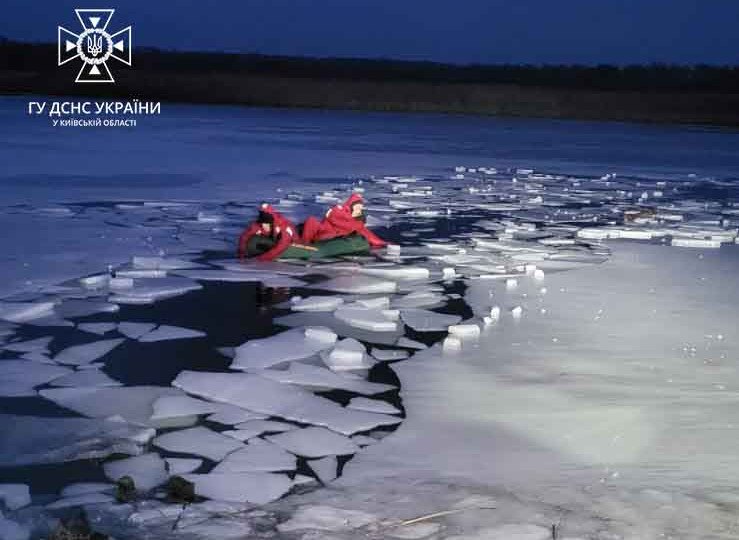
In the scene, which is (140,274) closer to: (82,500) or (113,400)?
(113,400)

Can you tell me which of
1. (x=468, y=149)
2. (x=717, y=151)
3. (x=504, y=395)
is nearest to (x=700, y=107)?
(x=717, y=151)

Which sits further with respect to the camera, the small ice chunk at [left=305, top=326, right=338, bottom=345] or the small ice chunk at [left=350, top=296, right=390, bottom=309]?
the small ice chunk at [left=350, top=296, right=390, bottom=309]

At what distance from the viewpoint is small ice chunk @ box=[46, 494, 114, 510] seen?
10.4 feet

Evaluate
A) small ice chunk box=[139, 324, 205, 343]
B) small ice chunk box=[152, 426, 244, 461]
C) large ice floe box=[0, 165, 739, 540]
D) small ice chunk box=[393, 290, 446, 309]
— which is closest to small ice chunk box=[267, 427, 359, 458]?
large ice floe box=[0, 165, 739, 540]

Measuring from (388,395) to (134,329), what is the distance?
62.9 inches

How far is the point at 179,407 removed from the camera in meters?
4.12

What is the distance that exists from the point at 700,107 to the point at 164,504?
163 feet

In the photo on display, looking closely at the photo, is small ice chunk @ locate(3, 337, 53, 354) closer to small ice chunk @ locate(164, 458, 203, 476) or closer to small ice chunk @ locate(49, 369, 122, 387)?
small ice chunk @ locate(49, 369, 122, 387)

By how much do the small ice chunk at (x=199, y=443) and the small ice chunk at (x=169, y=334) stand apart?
4.59ft

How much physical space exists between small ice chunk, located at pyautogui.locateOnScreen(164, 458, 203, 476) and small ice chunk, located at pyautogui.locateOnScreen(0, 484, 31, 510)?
1.51 feet

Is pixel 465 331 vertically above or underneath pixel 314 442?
above

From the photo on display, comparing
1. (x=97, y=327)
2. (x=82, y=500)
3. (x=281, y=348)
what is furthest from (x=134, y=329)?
(x=82, y=500)

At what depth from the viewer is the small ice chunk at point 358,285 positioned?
661 cm

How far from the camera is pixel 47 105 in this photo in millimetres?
34531
